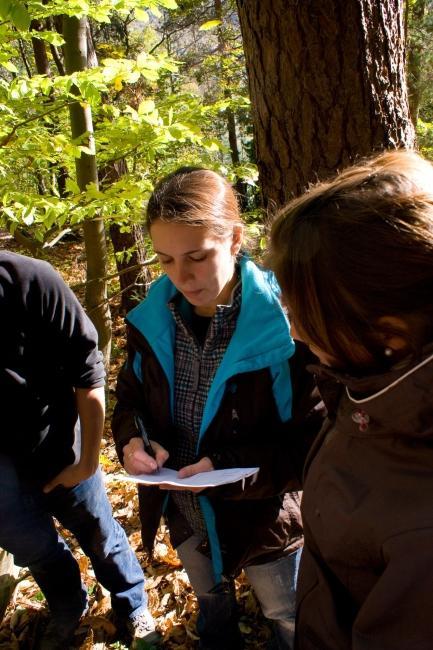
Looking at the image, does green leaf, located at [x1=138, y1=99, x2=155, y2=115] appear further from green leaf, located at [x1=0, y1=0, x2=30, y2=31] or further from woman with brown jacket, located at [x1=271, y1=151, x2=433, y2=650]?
woman with brown jacket, located at [x1=271, y1=151, x2=433, y2=650]

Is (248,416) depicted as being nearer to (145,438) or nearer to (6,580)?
(145,438)

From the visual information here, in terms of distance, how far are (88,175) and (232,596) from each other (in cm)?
344

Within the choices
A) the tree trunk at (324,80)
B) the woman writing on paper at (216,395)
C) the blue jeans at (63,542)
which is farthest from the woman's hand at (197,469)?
the tree trunk at (324,80)

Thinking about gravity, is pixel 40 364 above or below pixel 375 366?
below

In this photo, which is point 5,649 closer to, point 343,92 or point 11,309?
point 11,309

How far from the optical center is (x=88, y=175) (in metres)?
4.11

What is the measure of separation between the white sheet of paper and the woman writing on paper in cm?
5

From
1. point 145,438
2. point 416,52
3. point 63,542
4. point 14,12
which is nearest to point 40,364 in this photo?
point 145,438

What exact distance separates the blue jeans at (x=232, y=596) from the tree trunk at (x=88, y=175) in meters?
2.21

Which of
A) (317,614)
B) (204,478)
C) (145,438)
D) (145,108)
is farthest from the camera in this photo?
(145,108)

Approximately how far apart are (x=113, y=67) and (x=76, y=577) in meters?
→ 2.64

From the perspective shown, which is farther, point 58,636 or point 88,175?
point 88,175

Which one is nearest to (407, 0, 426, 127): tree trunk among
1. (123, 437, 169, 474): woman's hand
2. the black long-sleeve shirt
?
the black long-sleeve shirt

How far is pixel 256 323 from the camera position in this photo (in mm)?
→ 1536
